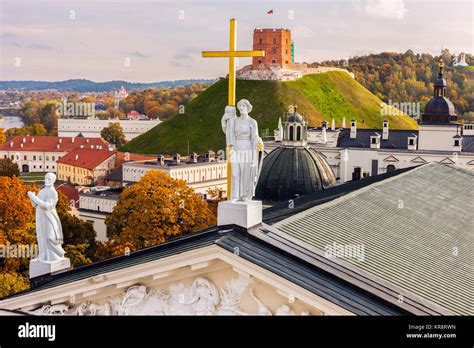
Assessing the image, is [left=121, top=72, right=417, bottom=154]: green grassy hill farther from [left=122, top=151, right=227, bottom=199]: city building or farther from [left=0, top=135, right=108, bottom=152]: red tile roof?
[left=122, top=151, right=227, bottom=199]: city building

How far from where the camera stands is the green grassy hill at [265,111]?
167 m

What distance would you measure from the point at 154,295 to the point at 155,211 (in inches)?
1747

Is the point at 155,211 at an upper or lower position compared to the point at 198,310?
lower

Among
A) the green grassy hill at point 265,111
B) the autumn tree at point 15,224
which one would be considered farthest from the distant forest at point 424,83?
the autumn tree at point 15,224

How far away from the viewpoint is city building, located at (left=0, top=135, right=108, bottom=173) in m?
161

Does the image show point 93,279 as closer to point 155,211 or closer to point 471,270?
point 471,270

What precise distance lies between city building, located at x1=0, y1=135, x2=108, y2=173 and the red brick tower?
5175 cm

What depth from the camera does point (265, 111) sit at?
178m

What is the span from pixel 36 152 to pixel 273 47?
7087 cm

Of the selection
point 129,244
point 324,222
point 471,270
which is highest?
point 324,222

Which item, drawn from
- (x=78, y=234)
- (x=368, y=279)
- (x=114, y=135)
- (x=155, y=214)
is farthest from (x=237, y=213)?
(x=114, y=135)

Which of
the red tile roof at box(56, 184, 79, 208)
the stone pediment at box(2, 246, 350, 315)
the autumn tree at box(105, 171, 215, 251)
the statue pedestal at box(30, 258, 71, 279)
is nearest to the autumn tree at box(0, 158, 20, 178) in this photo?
the red tile roof at box(56, 184, 79, 208)
